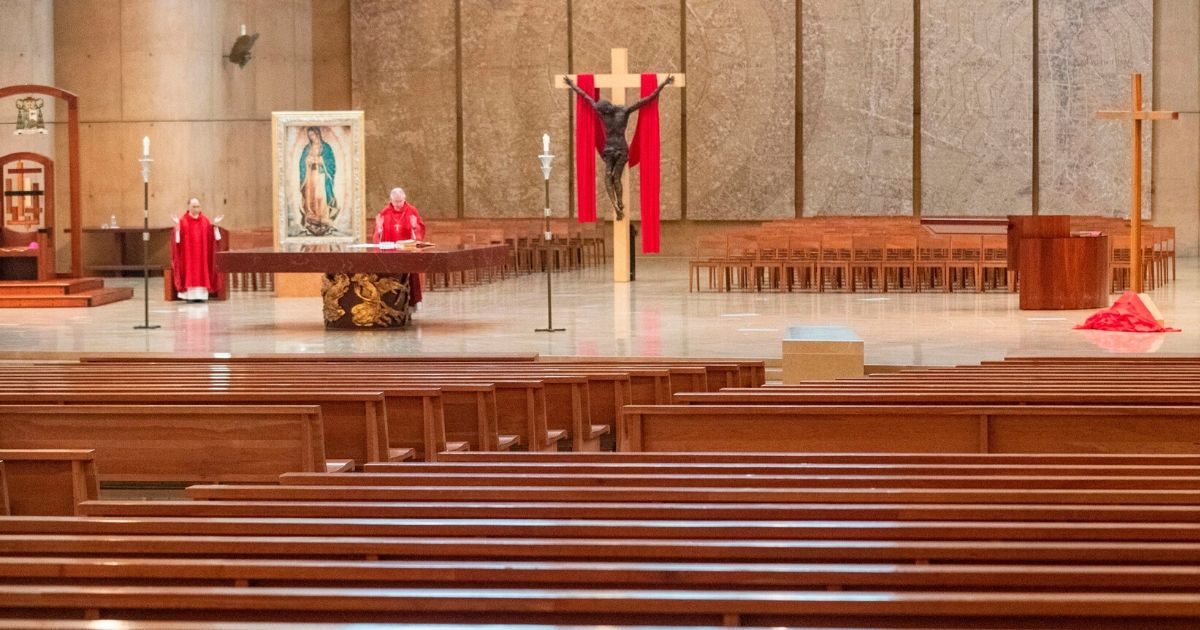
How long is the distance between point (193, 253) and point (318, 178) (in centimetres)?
239

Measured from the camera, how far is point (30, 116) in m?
17.7

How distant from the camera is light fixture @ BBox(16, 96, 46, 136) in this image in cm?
1741

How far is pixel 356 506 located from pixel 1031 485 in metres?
1.36

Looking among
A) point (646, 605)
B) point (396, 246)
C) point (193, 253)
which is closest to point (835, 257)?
point (396, 246)

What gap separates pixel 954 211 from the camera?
22.8m

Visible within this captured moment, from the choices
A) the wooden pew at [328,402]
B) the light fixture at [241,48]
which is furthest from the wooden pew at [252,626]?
the light fixture at [241,48]

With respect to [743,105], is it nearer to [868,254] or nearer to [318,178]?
[868,254]

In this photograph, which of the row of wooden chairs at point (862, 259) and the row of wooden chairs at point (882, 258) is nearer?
the row of wooden chairs at point (882, 258)

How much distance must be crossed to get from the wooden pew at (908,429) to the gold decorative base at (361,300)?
303 inches

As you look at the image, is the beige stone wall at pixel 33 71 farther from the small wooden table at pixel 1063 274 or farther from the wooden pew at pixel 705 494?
the wooden pew at pixel 705 494

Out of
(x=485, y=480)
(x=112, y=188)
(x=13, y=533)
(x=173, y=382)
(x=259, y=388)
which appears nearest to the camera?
(x=13, y=533)

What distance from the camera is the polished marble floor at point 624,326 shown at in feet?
34.4

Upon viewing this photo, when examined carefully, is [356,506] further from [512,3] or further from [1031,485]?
[512,3]

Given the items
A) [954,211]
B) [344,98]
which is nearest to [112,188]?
[344,98]
